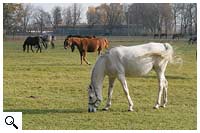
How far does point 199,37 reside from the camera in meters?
11.1

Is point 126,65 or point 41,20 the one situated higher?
point 41,20

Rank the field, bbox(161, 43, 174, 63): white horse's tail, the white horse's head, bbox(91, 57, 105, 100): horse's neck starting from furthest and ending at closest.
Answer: bbox(161, 43, 174, 63): white horse's tail → bbox(91, 57, 105, 100): horse's neck → the white horse's head → the field

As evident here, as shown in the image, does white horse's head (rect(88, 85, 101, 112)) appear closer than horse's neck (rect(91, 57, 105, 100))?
Yes

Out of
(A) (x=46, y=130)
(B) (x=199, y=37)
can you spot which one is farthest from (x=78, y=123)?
(B) (x=199, y=37)

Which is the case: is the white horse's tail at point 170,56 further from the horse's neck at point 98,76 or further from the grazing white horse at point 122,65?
the horse's neck at point 98,76

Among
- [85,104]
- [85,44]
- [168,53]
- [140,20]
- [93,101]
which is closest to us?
[93,101]

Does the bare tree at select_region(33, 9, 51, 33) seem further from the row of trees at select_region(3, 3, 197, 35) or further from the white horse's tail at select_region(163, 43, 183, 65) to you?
the white horse's tail at select_region(163, 43, 183, 65)

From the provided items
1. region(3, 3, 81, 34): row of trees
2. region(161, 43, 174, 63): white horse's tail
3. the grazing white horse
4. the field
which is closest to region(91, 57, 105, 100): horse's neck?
the grazing white horse

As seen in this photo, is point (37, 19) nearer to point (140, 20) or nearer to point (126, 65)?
point (140, 20)

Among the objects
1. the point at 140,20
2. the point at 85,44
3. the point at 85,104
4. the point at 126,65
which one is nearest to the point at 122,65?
the point at 126,65

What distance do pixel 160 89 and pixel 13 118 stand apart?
3726mm

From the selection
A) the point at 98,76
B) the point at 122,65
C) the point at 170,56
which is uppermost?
the point at 170,56

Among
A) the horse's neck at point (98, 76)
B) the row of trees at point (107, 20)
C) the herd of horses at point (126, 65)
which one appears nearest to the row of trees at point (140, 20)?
the row of trees at point (107, 20)

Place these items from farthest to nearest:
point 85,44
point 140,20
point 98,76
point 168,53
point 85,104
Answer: point 140,20
point 85,44
point 85,104
point 168,53
point 98,76
